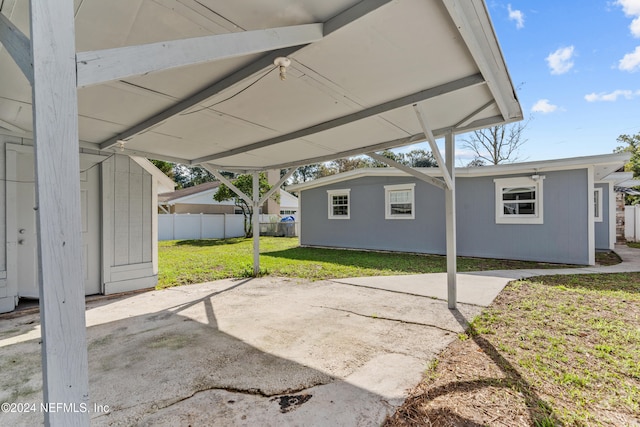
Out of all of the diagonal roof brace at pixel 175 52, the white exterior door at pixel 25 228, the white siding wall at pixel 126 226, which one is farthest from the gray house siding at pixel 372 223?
the white exterior door at pixel 25 228

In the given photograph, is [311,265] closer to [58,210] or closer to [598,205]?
[58,210]

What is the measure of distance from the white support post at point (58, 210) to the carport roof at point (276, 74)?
86 millimetres

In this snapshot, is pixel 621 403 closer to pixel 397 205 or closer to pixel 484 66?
pixel 484 66

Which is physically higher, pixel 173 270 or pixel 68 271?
pixel 68 271

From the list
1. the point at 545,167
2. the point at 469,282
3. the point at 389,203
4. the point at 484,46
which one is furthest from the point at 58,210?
the point at 389,203

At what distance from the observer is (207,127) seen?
387cm

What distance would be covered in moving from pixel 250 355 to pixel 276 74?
101 inches

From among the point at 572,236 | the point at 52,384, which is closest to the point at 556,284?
the point at 572,236

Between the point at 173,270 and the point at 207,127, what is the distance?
4.61m

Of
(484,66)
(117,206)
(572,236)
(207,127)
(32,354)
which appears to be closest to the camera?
(484,66)

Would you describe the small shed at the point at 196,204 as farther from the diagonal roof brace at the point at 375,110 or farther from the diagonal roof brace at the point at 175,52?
the diagonal roof brace at the point at 175,52

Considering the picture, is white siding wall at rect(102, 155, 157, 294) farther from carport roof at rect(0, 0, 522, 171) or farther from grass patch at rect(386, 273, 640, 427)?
grass patch at rect(386, 273, 640, 427)

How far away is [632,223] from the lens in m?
12.7

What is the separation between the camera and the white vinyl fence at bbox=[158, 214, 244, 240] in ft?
49.8
